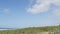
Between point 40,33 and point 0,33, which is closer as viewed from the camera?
point 40,33

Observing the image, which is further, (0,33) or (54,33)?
(0,33)

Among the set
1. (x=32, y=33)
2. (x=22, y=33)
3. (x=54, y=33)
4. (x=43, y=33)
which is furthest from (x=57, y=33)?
(x=22, y=33)

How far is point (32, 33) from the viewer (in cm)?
1780

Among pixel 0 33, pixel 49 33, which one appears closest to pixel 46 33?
pixel 49 33

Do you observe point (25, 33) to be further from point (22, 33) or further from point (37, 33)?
point (37, 33)

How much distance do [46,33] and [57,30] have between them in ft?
5.48

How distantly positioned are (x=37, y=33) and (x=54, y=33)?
7.41 ft

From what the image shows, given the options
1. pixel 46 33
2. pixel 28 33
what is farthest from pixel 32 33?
pixel 46 33

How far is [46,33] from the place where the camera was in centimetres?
1766

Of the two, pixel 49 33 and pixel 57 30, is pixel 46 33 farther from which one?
pixel 57 30

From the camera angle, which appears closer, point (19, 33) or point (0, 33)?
point (19, 33)

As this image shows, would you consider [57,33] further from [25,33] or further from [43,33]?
[25,33]

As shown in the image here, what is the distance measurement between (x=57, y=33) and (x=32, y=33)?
3.33 m

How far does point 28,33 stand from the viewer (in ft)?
59.2
